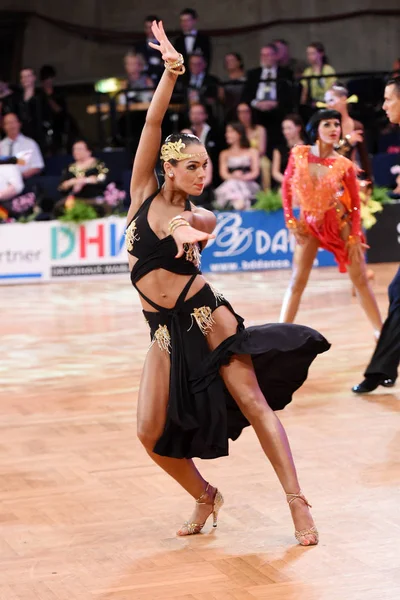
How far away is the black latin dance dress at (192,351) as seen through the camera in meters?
4.20

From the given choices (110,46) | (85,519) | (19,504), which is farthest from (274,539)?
(110,46)

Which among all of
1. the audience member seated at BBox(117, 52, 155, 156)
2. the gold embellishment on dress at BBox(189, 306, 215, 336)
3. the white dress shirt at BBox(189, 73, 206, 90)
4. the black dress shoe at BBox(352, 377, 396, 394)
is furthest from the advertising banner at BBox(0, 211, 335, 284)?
the gold embellishment on dress at BBox(189, 306, 215, 336)

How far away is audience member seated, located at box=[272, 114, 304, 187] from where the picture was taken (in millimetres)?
13117

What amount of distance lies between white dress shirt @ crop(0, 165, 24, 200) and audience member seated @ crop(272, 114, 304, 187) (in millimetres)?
3173

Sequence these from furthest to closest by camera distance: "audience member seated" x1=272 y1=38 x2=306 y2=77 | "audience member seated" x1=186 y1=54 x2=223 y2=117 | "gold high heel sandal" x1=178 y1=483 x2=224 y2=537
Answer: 1. "audience member seated" x1=272 y1=38 x2=306 y2=77
2. "audience member seated" x1=186 y1=54 x2=223 y2=117
3. "gold high heel sandal" x1=178 y1=483 x2=224 y2=537

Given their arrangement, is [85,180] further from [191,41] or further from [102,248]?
[191,41]

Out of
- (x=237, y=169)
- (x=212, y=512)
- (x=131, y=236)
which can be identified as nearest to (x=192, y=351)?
(x=131, y=236)

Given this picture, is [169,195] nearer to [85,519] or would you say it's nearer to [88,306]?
[85,519]

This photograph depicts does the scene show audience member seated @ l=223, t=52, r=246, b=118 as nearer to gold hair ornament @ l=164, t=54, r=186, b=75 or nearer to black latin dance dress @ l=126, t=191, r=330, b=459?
gold hair ornament @ l=164, t=54, r=186, b=75

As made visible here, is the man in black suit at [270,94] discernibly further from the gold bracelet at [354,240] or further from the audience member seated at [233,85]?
the gold bracelet at [354,240]

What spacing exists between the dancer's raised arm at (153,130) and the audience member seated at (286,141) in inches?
339

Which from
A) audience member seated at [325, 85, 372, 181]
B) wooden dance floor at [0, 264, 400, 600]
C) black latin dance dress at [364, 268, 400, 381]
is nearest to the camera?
wooden dance floor at [0, 264, 400, 600]

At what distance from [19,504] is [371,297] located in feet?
Result: 11.9

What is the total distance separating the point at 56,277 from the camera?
42.1 ft
